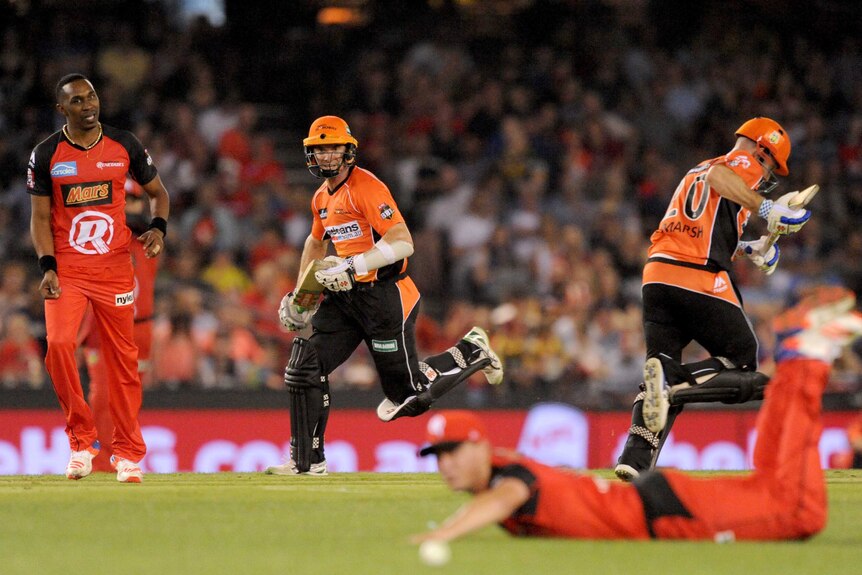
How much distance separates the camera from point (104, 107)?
17.5 m

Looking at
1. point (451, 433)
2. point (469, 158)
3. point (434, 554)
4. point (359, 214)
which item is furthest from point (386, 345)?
point (469, 158)

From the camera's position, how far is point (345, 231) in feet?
32.1

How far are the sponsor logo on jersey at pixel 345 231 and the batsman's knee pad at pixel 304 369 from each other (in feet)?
2.43

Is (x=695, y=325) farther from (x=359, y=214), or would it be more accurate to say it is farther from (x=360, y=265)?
(x=359, y=214)

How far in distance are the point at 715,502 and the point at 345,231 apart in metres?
3.96

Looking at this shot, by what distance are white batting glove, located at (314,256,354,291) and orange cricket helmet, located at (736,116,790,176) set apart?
265 cm

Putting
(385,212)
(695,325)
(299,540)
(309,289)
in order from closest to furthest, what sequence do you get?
1. (299,540)
2. (695,325)
3. (385,212)
4. (309,289)

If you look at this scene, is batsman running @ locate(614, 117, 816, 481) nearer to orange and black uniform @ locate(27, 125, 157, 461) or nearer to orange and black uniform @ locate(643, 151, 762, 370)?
orange and black uniform @ locate(643, 151, 762, 370)

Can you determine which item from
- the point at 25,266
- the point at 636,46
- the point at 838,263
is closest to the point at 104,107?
the point at 25,266

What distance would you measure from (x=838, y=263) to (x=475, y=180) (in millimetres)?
4525

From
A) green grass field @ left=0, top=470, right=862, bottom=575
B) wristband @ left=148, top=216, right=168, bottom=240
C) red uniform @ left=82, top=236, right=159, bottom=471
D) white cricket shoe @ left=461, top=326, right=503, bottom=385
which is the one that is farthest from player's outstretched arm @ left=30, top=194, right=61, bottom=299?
white cricket shoe @ left=461, top=326, right=503, bottom=385

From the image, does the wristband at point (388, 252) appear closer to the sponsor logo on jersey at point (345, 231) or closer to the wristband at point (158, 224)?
the sponsor logo on jersey at point (345, 231)

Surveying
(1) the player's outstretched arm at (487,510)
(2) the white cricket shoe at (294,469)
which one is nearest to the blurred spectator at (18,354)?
(2) the white cricket shoe at (294,469)

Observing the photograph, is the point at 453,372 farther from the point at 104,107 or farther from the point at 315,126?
the point at 104,107
